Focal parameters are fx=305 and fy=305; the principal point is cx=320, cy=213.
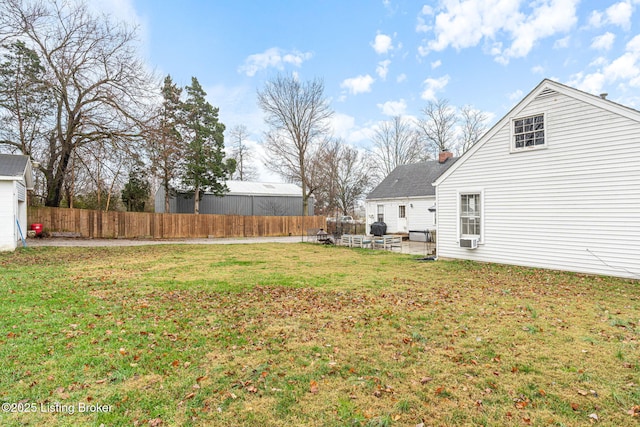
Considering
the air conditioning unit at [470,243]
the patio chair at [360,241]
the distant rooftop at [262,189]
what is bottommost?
the patio chair at [360,241]

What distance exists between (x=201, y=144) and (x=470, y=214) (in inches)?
839

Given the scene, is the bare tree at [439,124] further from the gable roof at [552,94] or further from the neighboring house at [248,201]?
the gable roof at [552,94]

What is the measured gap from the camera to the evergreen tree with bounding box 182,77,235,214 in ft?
80.4

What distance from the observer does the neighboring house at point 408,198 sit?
810 inches

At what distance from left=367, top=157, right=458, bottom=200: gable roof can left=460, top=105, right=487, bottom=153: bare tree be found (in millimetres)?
11726

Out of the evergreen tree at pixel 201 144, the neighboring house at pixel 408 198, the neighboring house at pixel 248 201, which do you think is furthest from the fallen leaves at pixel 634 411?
the neighboring house at pixel 248 201

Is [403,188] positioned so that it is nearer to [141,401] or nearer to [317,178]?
[317,178]

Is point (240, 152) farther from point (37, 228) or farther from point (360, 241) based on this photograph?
point (360, 241)

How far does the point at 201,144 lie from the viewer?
2488cm

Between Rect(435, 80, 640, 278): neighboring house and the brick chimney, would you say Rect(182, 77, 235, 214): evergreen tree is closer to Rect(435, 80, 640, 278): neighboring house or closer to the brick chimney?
the brick chimney

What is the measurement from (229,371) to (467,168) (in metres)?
10.3

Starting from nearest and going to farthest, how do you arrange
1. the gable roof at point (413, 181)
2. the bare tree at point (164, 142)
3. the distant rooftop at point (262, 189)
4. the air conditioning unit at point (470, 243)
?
the air conditioning unit at point (470, 243) → the bare tree at point (164, 142) → the gable roof at point (413, 181) → the distant rooftop at point (262, 189)

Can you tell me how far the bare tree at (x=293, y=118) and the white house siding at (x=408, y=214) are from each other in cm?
757

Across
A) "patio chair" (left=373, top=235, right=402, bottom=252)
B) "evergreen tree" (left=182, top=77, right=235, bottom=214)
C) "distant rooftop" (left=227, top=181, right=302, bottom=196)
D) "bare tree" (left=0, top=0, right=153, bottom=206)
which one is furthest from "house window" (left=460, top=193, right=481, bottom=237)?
"distant rooftop" (left=227, top=181, right=302, bottom=196)
